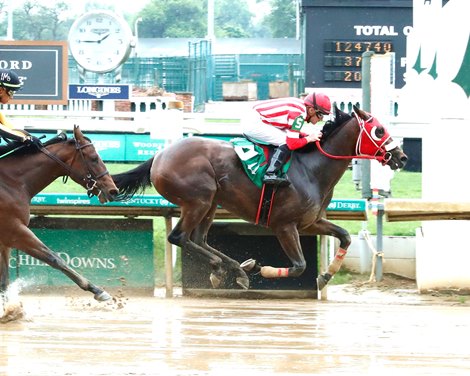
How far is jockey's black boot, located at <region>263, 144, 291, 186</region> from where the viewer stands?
890 centimetres

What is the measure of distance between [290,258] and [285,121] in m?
1.15

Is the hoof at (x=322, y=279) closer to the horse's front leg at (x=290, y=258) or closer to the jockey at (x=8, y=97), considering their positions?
the horse's front leg at (x=290, y=258)

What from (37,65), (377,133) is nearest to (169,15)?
(37,65)

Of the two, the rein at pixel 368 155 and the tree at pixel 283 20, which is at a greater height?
the tree at pixel 283 20

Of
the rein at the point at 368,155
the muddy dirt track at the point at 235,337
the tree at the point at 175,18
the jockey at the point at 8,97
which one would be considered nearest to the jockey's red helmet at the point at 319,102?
the rein at the point at 368,155

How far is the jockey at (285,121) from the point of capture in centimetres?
905

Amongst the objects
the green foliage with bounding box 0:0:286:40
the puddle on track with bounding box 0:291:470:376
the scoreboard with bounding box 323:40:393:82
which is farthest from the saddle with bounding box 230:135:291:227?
the green foliage with bounding box 0:0:286:40

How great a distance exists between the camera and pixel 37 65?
474 inches

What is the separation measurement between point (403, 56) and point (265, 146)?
835 cm

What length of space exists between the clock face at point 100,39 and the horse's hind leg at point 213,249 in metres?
6.26

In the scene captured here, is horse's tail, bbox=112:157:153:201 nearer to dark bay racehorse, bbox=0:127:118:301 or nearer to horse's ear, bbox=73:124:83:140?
dark bay racehorse, bbox=0:127:118:301

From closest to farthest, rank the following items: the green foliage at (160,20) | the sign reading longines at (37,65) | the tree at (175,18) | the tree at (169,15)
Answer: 1. the sign reading longines at (37,65)
2. the green foliage at (160,20)
3. the tree at (175,18)
4. the tree at (169,15)

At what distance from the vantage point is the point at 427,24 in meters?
10.5

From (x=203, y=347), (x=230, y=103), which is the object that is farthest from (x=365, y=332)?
(x=230, y=103)
